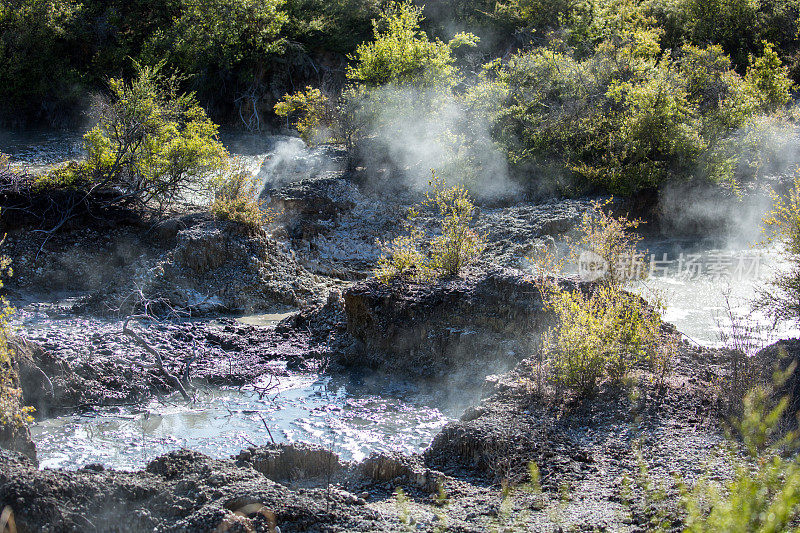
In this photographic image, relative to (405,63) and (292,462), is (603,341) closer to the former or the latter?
(292,462)

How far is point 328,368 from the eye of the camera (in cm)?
993

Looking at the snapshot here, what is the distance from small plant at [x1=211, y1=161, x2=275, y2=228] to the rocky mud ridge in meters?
0.38

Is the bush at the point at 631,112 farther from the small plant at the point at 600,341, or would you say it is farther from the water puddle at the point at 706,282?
the small plant at the point at 600,341

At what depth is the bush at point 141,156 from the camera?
1427 cm

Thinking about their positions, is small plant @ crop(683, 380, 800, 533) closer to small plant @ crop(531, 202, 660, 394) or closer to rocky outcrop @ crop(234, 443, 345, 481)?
small plant @ crop(531, 202, 660, 394)

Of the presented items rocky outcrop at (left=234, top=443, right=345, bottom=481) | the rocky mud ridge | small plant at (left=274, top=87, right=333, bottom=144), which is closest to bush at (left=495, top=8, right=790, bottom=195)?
the rocky mud ridge

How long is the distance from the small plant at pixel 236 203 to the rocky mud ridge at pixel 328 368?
0.38 metres

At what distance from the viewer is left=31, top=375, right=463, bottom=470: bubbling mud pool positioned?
742cm

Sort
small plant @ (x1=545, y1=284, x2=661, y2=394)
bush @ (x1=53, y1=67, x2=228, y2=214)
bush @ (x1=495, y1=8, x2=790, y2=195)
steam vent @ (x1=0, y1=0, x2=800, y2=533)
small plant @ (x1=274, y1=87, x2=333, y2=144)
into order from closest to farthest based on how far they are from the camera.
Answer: steam vent @ (x1=0, y1=0, x2=800, y2=533)
small plant @ (x1=545, y1=284, x2=661, y2=394)
bush @ (x1=53, y1=67, x2=228, y2=214)
bush @ (x1=495, y1=8, x2=790, y2=195)
small plant @ (x1=274, y1=87, x2=333, y2=144)

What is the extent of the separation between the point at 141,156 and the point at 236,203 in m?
2.67

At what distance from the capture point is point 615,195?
52.3 feet

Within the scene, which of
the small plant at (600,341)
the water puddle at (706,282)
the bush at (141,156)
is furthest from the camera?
the bush at (141,156)

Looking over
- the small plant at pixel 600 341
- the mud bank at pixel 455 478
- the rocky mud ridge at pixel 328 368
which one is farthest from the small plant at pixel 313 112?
the mud bank at pixel 455 478

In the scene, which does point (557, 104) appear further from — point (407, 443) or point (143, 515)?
point (143, 515)
